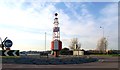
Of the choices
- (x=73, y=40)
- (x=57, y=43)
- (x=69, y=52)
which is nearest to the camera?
(x=57, y=43)

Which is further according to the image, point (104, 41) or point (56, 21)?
point (104, 41)

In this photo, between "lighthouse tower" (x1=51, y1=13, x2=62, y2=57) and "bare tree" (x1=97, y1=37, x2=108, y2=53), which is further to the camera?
"bare tree" (x1=97, y1=37, x2=108, y2=53)

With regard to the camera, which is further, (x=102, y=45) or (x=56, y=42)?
(x=102, y=45)

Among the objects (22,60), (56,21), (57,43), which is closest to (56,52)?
(57,43)

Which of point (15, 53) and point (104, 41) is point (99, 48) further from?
point (15, 53)

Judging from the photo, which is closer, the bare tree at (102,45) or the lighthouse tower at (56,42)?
the lighthouse tower at (56,42)

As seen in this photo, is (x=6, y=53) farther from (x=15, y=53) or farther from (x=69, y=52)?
(x=69, y=52)

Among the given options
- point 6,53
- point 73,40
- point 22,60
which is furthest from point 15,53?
point 73,40

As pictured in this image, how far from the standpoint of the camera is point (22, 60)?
38.6 meters

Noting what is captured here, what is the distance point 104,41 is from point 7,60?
A: 8481 cm

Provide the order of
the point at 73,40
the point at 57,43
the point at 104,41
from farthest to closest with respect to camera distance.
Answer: the point at 73,40, the point at 104,41, the point at 57,43

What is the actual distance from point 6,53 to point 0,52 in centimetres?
92

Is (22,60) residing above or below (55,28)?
below

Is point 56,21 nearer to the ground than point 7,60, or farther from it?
farther from it
